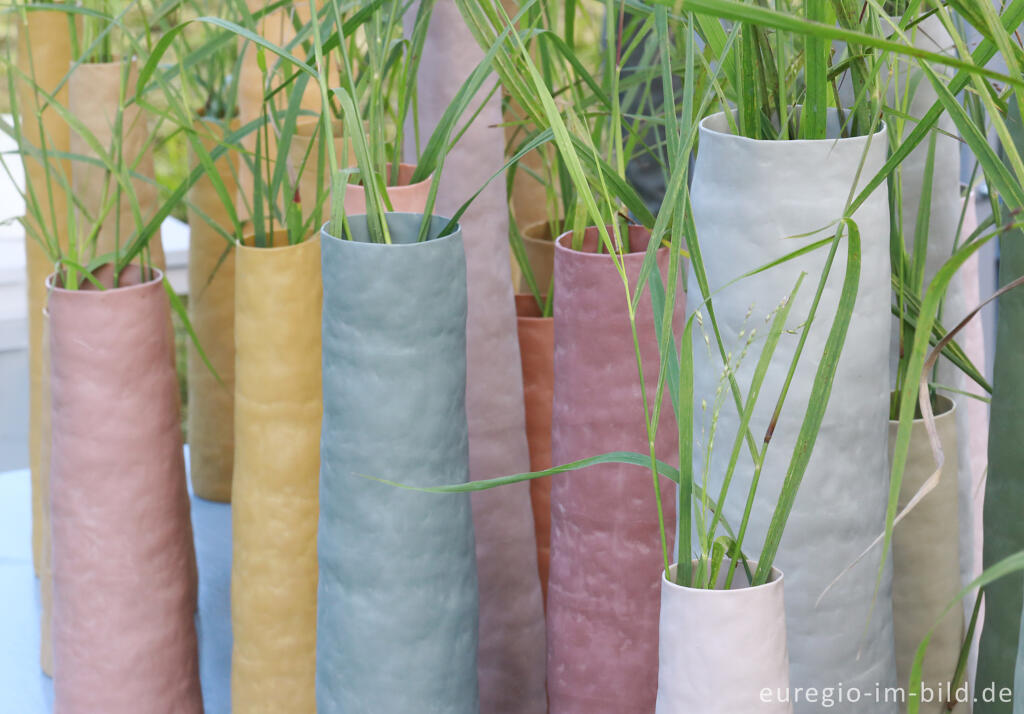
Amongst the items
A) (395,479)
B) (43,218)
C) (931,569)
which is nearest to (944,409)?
(931,569)

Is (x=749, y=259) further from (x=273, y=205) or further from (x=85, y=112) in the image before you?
(x=85, y=112)

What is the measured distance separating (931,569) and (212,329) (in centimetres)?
34

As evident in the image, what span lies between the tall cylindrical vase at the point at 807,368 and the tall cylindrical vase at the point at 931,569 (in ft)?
0.11

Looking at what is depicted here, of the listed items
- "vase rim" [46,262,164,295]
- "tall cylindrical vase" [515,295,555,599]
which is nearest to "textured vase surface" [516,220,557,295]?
"tall cylindrical vase" [515,295,555,599]

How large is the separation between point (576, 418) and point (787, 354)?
0.08m

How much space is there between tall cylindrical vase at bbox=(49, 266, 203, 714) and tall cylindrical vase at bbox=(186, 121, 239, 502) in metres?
0.14

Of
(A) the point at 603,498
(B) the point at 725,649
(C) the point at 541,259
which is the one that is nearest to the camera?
(B) the point at 725,649

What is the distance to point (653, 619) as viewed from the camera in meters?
0.34

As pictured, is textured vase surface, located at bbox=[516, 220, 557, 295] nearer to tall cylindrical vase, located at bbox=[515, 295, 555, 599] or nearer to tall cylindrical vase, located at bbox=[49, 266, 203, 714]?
tall cylindrical vase, located at bbox=[515, 295, 555, 599]

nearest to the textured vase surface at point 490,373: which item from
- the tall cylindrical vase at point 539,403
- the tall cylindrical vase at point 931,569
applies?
the tall cylindrical vase at point 539,403

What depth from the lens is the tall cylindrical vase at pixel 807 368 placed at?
0.85 ft

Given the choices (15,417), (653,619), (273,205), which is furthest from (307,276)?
(15,417)

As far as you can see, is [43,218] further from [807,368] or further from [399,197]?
[807,368]

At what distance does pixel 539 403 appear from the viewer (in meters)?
0.43
